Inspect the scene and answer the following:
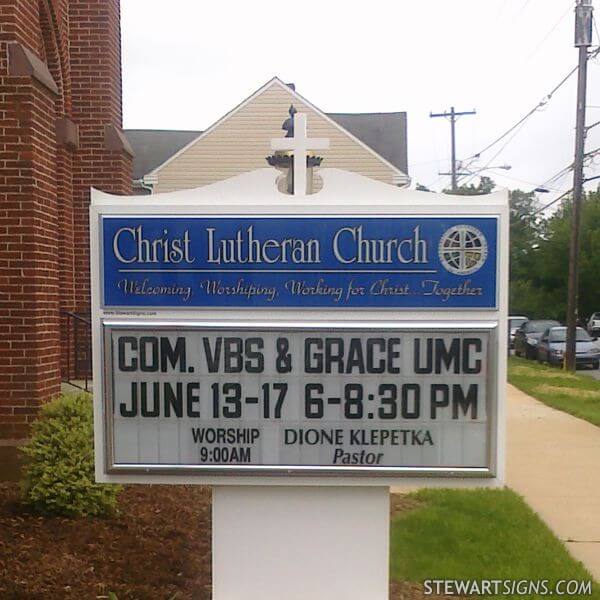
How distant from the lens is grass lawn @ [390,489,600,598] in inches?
203

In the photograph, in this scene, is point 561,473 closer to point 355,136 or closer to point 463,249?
point 463,249

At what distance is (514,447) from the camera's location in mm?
9969

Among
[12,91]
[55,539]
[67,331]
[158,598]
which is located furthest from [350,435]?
[67,331]

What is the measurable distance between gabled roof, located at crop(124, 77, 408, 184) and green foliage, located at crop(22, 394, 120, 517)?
73.5 feet

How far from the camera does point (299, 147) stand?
410 cm

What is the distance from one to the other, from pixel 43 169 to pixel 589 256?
3794 cm

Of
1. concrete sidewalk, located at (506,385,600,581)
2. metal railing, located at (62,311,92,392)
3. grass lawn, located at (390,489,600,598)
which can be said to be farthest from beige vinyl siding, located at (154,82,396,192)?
grass lawn, located at (390,489,600,598)

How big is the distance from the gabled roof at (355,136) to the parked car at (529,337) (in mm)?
8376

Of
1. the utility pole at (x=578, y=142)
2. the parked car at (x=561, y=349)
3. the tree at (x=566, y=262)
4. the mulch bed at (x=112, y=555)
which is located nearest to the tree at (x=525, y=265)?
the tree at (x=566, y=262)

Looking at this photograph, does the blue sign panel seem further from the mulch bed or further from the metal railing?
the metal railing

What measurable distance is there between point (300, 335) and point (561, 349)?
24.2 meters

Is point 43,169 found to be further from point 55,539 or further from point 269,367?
point 269,367

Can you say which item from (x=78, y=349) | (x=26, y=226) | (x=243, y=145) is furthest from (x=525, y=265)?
(x=26, y=226)

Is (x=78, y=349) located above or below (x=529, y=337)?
above
